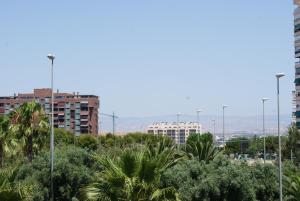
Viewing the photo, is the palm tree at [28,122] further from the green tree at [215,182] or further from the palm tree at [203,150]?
the green tree at [215,182]

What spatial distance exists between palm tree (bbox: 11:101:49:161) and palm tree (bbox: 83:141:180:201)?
22.8 metres

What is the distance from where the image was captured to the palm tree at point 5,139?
3997cm

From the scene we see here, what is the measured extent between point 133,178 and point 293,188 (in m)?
8.48

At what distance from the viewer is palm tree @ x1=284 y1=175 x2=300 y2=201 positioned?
21.0 metres

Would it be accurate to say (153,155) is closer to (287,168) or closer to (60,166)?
(60,166)

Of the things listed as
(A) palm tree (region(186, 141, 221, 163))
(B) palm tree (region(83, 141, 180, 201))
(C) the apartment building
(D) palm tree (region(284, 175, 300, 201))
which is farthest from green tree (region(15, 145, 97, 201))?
(C) the apartment building

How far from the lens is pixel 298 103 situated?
8744 cm

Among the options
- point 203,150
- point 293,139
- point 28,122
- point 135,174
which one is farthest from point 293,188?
point 293,139

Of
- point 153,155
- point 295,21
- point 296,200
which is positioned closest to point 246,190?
point 296,200

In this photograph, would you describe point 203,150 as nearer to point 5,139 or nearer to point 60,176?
point 5,139

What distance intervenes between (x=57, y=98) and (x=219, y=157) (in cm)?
16264

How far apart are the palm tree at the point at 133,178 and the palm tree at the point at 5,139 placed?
25135 millimetres

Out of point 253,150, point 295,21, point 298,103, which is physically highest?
point 295,21

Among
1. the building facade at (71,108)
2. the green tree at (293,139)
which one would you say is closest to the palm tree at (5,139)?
the green tree at (293,139)
